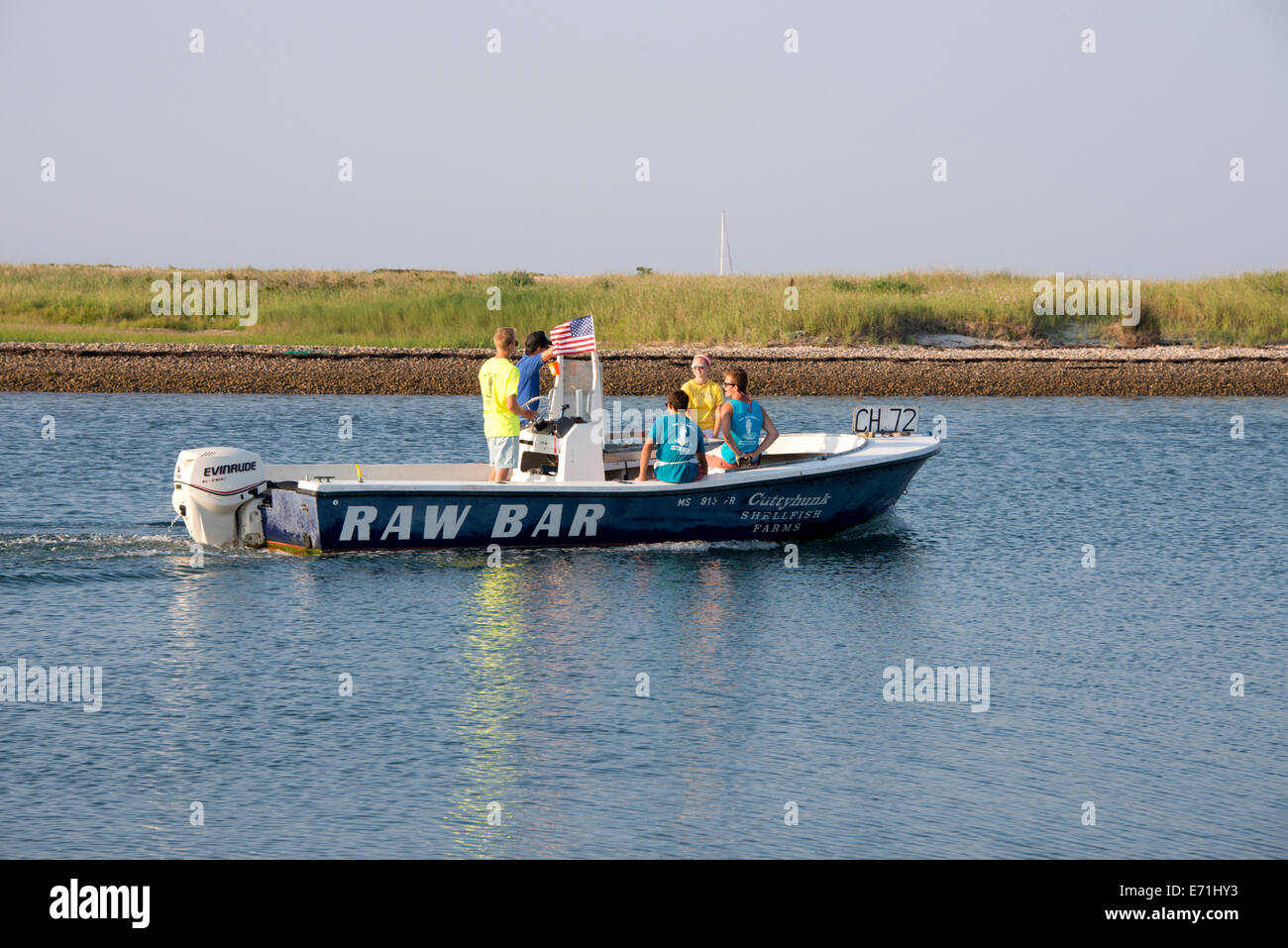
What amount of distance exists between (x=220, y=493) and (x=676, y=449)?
422cm

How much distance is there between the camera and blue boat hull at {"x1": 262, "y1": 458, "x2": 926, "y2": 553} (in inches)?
541

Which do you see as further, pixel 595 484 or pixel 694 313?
pixel 694 313

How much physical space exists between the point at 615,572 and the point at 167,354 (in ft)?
88.7

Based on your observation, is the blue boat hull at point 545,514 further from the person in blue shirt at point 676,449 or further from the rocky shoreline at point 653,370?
the rocky shoreline at point 653,370

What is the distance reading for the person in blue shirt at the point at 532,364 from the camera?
45.8ft

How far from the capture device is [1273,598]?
1367cm

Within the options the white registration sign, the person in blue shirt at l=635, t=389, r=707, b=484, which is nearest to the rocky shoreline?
the white registration sign

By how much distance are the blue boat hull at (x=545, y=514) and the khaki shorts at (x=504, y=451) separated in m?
0.41

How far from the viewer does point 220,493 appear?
540 inches

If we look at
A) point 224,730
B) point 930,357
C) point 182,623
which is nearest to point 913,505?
point 182,623

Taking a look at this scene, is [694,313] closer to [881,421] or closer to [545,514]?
[881,421]

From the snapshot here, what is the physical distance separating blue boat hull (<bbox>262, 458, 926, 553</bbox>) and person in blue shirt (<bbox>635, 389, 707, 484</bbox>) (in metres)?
0.15

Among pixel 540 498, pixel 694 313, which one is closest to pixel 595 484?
pixel 540 498

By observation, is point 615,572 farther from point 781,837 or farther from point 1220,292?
point 1220,292
